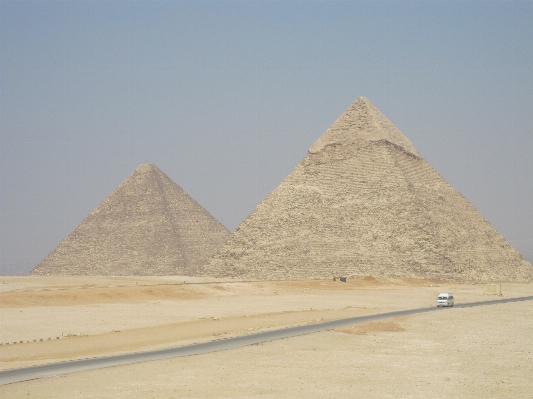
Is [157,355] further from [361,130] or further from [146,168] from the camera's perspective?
[146,168]

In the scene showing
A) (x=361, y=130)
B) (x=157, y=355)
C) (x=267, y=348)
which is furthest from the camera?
(x=361, y=130)

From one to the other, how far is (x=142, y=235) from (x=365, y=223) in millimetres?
27319

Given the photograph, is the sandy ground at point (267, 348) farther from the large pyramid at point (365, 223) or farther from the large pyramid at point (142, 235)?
the large pyramid at point (142, 235)

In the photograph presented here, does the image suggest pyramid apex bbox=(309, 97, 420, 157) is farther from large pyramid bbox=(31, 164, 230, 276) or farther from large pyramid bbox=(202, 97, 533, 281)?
A: large pyramid bbox=(31, 164, 230, 276)

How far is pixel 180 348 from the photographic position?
1894cm

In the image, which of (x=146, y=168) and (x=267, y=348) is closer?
(x=267, y=348)

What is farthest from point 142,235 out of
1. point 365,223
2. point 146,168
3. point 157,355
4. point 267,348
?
point 157,355

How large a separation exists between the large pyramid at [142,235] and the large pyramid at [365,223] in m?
13.8

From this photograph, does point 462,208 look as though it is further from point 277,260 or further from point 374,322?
point 374,322

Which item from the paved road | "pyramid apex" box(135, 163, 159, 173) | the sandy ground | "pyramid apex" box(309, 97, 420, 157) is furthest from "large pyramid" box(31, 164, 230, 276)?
the paved road

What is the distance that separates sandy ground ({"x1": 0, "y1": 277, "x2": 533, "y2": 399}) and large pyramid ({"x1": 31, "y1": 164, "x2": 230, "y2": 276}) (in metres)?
35.0

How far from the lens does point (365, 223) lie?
182ft

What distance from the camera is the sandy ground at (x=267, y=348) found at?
1411 centimetres

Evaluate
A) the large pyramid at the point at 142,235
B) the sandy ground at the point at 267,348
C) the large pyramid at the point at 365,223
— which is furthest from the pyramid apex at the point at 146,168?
the sandy ground at the point at 267,348
